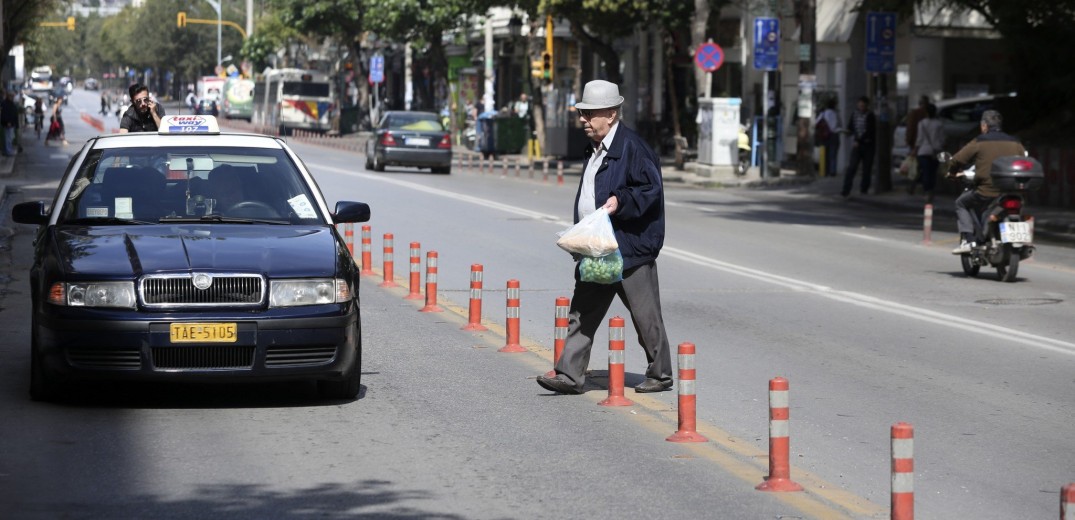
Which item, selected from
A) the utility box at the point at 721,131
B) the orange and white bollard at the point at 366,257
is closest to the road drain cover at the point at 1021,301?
the orange and white bollard at the point at 366,257

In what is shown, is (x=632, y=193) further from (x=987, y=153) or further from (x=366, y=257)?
(x=987, y=153)

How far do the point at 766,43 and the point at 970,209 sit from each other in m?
18.1

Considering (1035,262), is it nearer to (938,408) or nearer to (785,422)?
(938,408)

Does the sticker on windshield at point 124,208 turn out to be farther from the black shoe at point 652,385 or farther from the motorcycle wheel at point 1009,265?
the motorcycle wheel at point 1009,265

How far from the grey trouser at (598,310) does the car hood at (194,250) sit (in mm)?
1459

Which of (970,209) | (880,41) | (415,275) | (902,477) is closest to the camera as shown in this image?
(902,477)

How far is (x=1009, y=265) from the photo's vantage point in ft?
56.6

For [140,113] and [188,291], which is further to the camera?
[140,113]

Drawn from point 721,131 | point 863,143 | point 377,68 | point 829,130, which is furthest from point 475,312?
point 377,68

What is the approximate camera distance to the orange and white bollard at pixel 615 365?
30.1 ft

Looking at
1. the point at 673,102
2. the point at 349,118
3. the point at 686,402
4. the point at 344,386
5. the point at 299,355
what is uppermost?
the point at 673,102

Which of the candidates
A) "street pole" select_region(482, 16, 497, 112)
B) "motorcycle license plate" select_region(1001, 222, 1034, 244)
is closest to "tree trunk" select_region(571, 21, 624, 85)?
"street pole" select_region(482, 16, 497, 112)

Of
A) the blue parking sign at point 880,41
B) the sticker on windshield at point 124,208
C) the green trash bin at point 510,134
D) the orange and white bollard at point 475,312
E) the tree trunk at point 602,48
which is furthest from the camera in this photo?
the green trash bin at point 510,134

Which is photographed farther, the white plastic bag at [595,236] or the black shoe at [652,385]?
the black shoe at [652,385]
